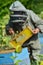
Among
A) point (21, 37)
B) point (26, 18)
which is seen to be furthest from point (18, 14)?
point (21, 37)

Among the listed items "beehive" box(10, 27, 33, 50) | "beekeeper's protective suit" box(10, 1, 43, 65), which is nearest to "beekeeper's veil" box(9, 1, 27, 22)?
"beekeeper's protective suit" box(10, 1, 43, 65)

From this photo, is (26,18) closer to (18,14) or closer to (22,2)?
(18,14)

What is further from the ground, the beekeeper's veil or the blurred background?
the beekeeper's veil

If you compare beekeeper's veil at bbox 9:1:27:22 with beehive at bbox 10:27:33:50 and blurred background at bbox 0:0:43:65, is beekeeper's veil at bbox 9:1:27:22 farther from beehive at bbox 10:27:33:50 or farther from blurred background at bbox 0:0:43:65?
blurred background at bbox 0:0:43:65

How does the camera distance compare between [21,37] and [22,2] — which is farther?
[22,2]

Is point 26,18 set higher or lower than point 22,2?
higher

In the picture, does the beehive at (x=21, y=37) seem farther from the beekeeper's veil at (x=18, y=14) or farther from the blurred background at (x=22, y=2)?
the beekeeper's veil at (x=18, y=14)

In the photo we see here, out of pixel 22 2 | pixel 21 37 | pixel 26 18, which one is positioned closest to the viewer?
pixel 21 37

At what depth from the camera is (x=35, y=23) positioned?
634 centimetres

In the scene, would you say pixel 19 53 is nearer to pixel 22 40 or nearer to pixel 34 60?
pixel 22 40

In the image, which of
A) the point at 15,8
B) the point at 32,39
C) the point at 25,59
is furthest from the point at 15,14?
the point at 25,59

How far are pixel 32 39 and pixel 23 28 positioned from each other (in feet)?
1.03

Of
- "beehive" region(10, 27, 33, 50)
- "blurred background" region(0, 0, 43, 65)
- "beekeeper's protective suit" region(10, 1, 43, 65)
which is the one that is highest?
"beekeeper's protective suit" region(10, 1, 43, 65)

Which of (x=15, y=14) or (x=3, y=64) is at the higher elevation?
(x=15, y=14)
